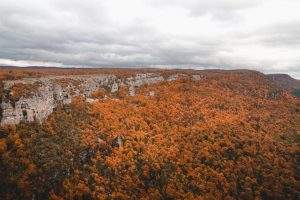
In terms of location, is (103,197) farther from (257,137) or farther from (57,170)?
(257,137)

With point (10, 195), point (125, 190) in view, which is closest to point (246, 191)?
point (125, 190)

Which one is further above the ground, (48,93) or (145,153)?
(48,93)

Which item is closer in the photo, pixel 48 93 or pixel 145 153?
pixel 48 93

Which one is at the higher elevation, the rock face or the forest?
the rock face

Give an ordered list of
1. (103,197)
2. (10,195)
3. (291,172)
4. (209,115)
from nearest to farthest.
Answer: (10,195)
(103,197)
(291,172)
(209,115)
